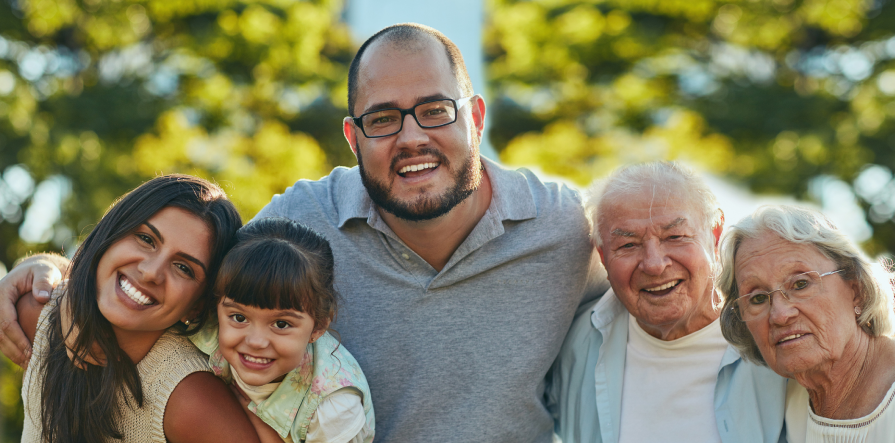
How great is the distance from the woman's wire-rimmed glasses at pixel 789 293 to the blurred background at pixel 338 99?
4.59 meters

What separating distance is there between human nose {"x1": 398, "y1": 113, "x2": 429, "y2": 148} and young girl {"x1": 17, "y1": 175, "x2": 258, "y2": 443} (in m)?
0.74

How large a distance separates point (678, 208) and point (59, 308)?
215 cm

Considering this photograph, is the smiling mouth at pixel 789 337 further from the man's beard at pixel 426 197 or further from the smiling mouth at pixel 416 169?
the smiling mouth at pixel 416 169

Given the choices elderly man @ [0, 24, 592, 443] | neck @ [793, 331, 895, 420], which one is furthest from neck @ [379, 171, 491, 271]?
neck @ [793, 331, 895, 420]

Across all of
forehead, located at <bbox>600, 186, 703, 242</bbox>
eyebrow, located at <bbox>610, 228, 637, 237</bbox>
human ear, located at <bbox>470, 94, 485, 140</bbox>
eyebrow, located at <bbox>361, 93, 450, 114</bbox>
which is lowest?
eyebrow, located at <bbox>610, 228, 637, 237</bbox>

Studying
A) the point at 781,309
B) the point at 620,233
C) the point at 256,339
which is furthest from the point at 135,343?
the point at 781,309

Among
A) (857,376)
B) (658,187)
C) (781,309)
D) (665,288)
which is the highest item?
(658,187)

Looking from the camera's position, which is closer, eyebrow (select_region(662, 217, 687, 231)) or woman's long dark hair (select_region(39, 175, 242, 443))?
woman's long dark hair (select_region(39, 175, 242, 443))

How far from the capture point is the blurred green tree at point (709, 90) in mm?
8953

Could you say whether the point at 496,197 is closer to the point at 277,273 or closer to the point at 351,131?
the point at 351,131

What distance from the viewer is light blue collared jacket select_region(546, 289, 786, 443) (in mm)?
2438

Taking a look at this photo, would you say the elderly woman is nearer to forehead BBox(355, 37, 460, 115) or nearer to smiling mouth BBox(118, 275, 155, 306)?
forehead BBox(355, 37, 460, 115)

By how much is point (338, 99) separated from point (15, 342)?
9.31m

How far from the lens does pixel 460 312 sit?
276cm
